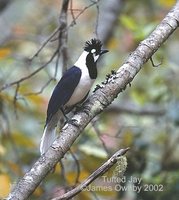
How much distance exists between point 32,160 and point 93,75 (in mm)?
1035

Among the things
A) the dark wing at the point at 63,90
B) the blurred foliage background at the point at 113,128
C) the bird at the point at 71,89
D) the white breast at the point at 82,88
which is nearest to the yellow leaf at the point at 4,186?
the blurred foliage background at the point at 113,128

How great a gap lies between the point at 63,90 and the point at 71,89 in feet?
0.14

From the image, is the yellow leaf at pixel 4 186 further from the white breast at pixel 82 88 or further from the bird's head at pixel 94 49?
the bird's head at pixel 94 49

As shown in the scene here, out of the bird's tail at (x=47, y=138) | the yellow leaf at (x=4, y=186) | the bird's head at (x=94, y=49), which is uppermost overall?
the bird's head at (x=94, y=49)

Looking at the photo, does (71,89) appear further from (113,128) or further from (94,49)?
(113,128)

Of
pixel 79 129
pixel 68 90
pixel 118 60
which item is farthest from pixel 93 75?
pixel 118 60

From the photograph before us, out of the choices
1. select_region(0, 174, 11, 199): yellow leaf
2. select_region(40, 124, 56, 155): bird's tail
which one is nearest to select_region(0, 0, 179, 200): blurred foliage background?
select_region(0, 174, 11, 199): yellow leaf

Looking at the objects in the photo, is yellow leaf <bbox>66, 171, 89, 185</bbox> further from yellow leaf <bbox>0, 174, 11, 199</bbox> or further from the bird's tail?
yellow leaf <bbox>0, 174, 11, 199</bbox>

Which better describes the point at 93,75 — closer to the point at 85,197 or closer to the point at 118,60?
the point at 85,197

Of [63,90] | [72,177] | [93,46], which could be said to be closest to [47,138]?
[63,90]

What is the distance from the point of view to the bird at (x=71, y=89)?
9.70 feet

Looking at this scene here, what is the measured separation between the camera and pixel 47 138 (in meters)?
3.01

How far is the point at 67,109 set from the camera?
3158mm

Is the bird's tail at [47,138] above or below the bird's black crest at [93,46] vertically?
below
